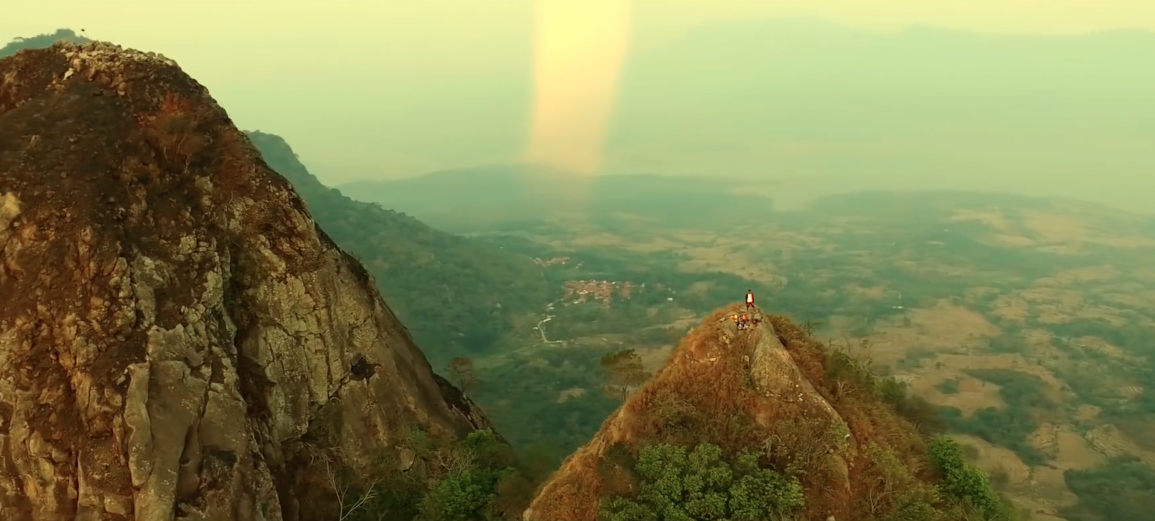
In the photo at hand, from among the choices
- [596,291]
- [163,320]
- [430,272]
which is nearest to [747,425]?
[163,320]

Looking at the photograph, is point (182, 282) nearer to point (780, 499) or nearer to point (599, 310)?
point (780, 499)

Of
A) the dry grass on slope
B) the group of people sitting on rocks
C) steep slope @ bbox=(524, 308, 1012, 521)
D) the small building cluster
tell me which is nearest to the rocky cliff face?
steep slope @ bbox=(524, 308, 1012, 521)

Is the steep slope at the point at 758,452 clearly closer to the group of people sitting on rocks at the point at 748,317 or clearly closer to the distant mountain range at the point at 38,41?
the group of people sitting on rocks at the point at 748,317

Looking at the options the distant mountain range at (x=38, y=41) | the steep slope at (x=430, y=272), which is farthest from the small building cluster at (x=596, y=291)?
the distant mountain range at (x=38, y=41)

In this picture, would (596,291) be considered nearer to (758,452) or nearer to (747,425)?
(747,425)

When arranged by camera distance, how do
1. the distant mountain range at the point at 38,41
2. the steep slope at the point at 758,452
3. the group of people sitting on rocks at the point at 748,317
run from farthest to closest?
the distant mountain range at the point at 38,41 < the group of people sitting on rocks at the point at 748,317 < the steep slope at the point at 758,452

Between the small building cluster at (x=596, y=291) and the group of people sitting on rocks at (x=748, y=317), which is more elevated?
the group of people sitting on rocks at (x=748, y=317)
